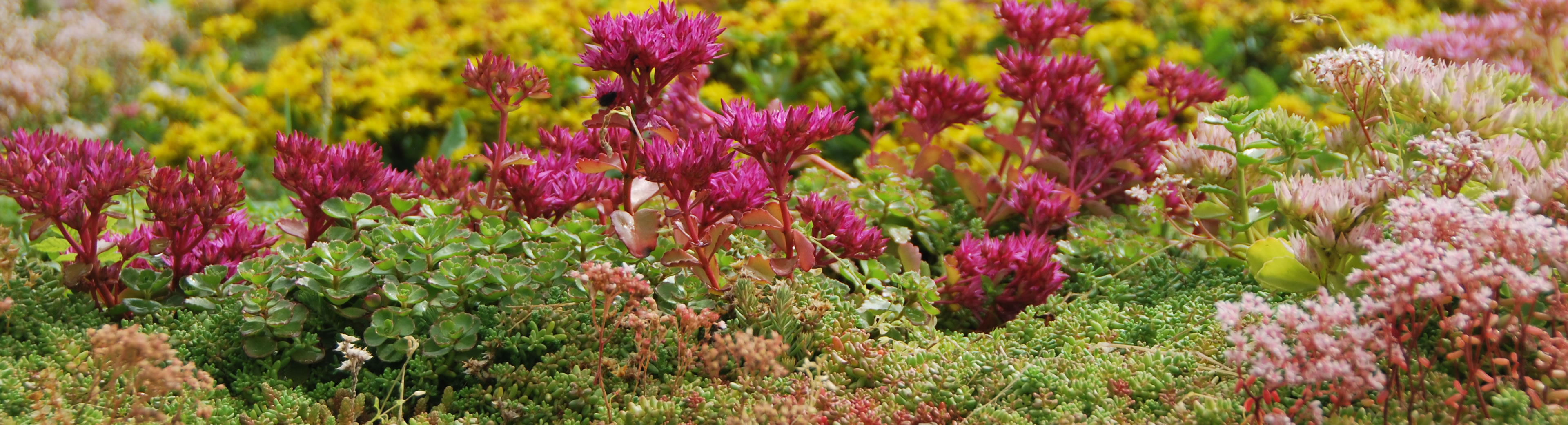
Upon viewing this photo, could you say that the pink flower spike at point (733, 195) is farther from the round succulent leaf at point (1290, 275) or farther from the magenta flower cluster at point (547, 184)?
the round succulent leaf at point (1290, 275)

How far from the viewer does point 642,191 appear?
1970 millimetres

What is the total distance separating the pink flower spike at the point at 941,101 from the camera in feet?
7.94

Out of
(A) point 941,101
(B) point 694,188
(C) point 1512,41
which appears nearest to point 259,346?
(B) point 694,188

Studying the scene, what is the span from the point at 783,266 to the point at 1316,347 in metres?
0.80

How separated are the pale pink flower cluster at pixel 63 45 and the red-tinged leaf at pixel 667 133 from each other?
343 centimetres

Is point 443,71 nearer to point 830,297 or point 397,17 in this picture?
point 397,17

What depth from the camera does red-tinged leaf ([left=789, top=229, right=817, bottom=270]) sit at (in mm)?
1785

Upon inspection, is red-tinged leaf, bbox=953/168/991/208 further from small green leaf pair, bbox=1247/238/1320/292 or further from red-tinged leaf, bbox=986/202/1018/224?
small green leaf pair, bbox=1247/238/1320/292

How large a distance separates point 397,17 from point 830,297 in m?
3.51

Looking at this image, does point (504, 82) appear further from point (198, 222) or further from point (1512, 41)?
point (1512, 41)

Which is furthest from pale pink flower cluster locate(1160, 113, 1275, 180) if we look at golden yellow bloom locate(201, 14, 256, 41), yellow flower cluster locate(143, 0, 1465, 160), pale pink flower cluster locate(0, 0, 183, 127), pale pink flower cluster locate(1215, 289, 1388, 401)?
golden yellow bloom locate(201, 14, 256, 41)

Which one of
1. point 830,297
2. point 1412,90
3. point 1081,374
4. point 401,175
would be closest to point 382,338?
point 401,175

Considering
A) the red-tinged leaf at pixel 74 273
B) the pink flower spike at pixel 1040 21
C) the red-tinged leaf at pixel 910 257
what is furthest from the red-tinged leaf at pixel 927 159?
the red-tinged leaf at pixel 74 273

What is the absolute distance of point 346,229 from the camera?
196 centimetres
